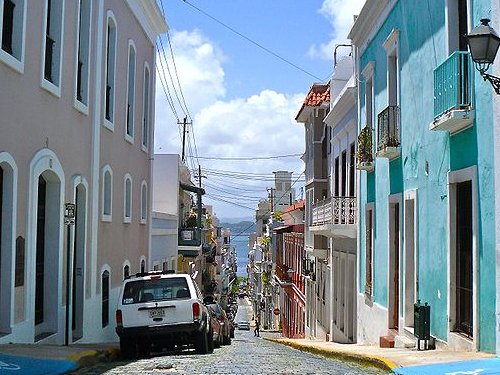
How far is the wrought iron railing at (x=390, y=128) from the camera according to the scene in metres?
14.6

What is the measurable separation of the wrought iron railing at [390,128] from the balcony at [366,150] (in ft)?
6.61

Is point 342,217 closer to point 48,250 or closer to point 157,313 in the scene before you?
point 157,313

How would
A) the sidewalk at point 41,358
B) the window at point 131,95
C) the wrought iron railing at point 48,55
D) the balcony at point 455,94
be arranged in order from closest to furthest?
the sidewalk at point 41,358
the balcony at point 455,94
the wrought iron railing at point 48,55
the window at point 131,95

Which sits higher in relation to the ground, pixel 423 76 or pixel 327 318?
pixel 423 76

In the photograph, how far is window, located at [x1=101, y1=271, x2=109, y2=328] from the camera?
17094 millimetres

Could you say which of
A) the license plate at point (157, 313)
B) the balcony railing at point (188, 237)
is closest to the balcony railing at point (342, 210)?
the license plate at point (157, 313)

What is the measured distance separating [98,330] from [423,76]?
29.9ft

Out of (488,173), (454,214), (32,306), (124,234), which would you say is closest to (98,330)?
(124,234)

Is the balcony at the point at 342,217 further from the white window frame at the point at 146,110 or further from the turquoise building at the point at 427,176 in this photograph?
the white window frame at the point at 146,110

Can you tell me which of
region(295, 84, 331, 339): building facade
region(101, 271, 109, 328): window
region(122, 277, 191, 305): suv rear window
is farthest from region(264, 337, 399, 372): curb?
region(295, 84, 331, 339): building facade

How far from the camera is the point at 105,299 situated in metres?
17.4

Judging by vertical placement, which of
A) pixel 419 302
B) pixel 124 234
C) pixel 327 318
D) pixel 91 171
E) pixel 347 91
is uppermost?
pixel 347 91

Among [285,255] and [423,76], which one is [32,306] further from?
[285,255]

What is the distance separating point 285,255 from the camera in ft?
151
